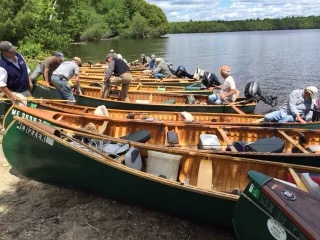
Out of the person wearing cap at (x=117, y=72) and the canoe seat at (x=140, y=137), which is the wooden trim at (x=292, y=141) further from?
the person wearing cap at (x=117, y=72)

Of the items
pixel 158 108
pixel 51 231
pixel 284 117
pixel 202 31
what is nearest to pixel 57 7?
pixel 158 108

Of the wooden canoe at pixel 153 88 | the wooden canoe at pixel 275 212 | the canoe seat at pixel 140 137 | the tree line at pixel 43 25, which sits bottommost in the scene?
the wooden canoe at pixel 153 88

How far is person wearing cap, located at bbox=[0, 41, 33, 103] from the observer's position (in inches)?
281

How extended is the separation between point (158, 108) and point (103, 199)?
214 inches

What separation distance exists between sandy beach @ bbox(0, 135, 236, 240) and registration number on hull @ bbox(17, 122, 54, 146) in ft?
3.57

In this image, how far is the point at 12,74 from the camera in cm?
741

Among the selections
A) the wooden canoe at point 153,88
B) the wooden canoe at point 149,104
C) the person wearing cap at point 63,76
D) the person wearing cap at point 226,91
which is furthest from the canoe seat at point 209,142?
the wooden canoe at point 153,88

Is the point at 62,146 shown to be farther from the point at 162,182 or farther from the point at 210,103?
the point at 210,103

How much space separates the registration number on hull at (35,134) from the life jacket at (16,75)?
6.88ft

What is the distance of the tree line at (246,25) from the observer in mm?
148625

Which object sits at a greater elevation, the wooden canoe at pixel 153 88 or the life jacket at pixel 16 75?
the life jacket at pixel 16 75

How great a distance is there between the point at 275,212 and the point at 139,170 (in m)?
2.68

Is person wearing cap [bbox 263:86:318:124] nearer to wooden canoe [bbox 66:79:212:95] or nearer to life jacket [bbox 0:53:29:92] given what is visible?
wooden canoe [bbox 66:79:212:95]

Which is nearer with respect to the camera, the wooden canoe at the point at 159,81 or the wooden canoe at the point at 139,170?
the wooden canoe at the point at 139,170
